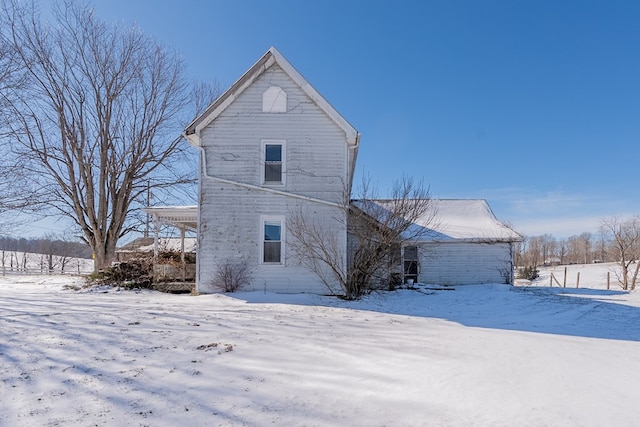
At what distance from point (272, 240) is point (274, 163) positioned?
2.54 m

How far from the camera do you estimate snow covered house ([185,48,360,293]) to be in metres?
11.9

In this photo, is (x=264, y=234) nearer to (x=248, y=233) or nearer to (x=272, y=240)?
(x=272, y=240)

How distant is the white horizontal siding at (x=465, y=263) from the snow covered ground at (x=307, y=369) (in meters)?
7.48

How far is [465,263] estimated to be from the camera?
53.5ft

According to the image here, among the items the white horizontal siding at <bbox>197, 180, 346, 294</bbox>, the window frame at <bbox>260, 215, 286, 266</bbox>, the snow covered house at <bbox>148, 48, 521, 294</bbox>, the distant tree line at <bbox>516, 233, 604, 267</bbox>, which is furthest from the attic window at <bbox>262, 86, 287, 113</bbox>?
the distant tree line at <bbox>516, 233, 604, 267</bbox>

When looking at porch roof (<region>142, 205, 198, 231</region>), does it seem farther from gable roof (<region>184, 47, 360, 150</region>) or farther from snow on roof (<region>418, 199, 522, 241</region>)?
snow on roof (<region>418, 199, 522, 241</region>)

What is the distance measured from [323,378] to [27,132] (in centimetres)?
1935

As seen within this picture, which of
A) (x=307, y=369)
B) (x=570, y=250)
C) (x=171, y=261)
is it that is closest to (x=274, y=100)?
(x=171, y=261)

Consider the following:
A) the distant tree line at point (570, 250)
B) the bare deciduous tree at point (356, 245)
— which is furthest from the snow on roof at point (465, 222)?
the distant tree line at point (570, 250)

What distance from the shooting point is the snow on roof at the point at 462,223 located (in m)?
16.0

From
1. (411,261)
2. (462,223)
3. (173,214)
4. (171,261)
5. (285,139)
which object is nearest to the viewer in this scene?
(285,139)

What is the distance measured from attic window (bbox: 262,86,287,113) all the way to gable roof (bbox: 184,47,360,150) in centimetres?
Answer: 60

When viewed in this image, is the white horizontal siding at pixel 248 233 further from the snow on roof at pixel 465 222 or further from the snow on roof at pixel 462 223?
the snow on roof at pixel 465 222

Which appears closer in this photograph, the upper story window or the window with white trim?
the window with white trim
